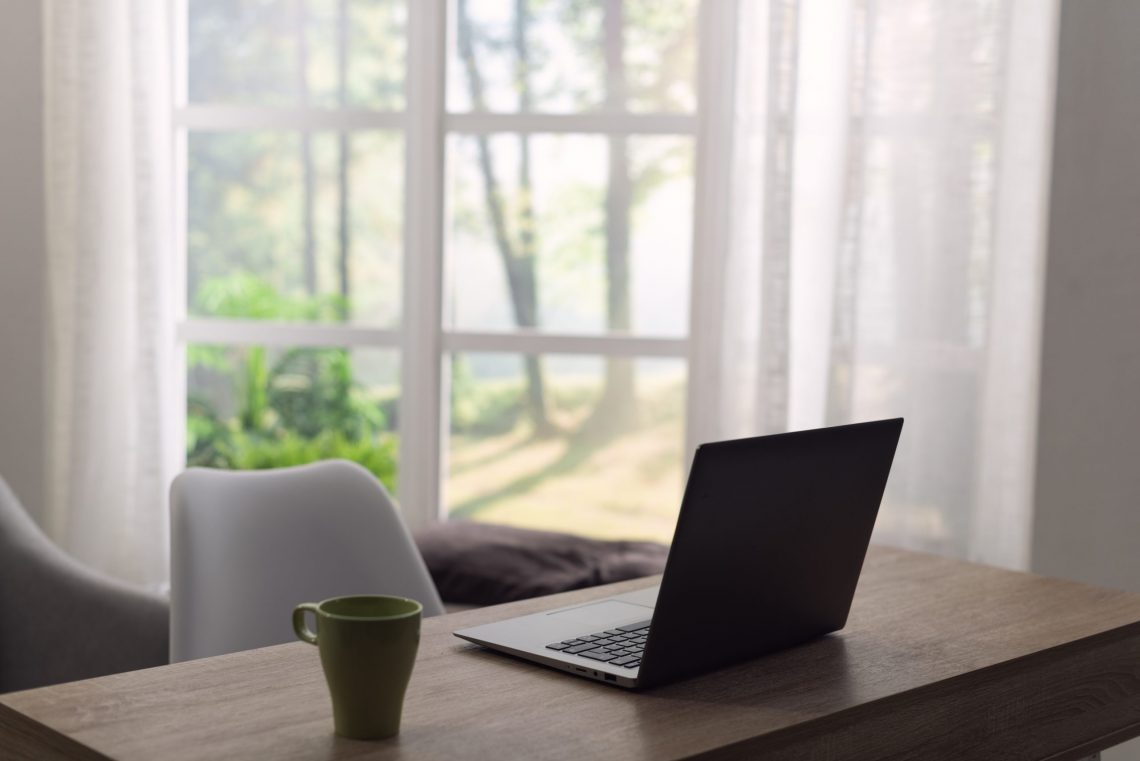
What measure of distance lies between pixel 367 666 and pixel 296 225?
2916 mm

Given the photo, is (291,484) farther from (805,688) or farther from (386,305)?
(386,305)

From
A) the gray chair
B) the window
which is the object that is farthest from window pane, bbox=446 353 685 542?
the gray chair

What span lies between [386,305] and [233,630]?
219cm

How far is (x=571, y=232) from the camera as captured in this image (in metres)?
3.53

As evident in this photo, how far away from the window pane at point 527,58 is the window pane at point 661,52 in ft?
0.30

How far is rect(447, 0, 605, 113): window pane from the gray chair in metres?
1.78

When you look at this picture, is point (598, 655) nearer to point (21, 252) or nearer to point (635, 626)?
point (635, 626)

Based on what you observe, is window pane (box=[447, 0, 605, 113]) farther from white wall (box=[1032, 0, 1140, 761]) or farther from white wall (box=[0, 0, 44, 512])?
white wall (box=[1032, 0, 1140, 761])

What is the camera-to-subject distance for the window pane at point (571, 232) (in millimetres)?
3496

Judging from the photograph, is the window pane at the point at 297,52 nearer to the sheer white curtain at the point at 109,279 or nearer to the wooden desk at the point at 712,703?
the sheer white curtain at the point at 109,279

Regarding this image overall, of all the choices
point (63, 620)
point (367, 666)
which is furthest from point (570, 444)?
point (367, 666)

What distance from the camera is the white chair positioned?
1527 millimetres

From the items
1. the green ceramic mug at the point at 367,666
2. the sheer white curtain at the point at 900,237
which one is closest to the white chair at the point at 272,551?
the green ceramic mug at the point at 367,666

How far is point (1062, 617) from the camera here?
1.38 metres
